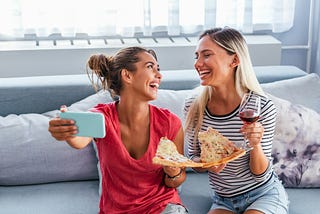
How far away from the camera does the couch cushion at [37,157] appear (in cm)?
228

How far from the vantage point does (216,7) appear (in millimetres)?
3096

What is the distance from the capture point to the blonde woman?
1.91 m

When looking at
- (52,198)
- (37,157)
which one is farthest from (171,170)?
(37,157)

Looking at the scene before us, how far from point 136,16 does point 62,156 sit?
3.51 ft

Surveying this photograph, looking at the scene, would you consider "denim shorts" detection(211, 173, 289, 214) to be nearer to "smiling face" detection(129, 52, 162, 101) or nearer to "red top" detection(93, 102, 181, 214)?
"red top" detection(93, 102, 181, 214)

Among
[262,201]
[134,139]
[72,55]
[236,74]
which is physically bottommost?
[262,201]

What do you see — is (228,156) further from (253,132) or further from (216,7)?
(216,7)

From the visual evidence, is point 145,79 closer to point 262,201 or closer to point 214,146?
point 214,146

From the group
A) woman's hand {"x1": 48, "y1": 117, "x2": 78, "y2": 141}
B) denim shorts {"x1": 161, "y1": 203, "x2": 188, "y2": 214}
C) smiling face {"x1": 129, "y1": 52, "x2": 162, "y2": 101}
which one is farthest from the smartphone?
denim shorts {"x1": 161, "y1": 203, "x2": 188, "y2": 214}

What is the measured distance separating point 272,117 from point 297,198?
423mm

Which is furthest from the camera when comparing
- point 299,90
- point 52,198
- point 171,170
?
point 299,90

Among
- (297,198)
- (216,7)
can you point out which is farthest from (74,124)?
(216,7)

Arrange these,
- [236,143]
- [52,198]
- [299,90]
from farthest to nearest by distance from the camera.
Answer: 1. [299,90]
2. [52,198]
3. [236,143]

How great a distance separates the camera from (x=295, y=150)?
2.25m
